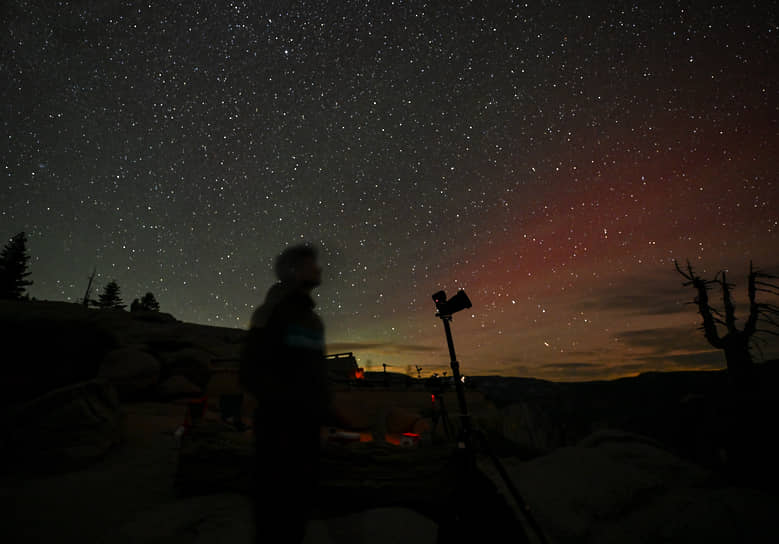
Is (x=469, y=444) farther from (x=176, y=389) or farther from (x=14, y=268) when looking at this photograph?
(x=14, y=268)

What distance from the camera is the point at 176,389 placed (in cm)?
1822

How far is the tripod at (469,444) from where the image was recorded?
2.39 meters

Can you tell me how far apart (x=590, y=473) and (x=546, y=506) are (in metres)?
0.93

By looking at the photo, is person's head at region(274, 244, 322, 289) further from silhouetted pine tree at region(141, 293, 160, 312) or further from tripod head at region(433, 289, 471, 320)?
silhouetted pine tree at region(141, 293, 160, 312)

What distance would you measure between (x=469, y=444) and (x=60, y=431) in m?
7.25

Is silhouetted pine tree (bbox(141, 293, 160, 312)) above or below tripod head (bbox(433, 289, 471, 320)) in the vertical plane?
above

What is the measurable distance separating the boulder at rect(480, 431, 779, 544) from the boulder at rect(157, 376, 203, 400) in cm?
1829

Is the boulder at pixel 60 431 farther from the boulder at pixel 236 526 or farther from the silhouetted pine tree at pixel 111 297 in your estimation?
the silhouetted pine tree at pixel 111 297

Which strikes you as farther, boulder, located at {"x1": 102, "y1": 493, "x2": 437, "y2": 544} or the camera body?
boulder, located at {"x1": 102, "y1": 493, "x2": 437, "y2": 544}

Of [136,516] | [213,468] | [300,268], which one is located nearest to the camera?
[300,268]

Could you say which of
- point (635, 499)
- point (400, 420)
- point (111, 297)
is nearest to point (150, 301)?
point (111, 297)

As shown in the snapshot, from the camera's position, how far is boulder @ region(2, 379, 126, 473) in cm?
564

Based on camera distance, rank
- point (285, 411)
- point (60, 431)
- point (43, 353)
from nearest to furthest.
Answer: point (285, 411), point (60, 431), point (43, 353)

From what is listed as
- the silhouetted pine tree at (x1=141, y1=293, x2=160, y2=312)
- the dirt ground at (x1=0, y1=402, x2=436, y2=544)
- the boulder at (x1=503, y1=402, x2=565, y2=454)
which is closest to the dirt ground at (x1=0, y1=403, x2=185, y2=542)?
the dirt ground at (x1=0, y1=402, x2=436, y2=544)
